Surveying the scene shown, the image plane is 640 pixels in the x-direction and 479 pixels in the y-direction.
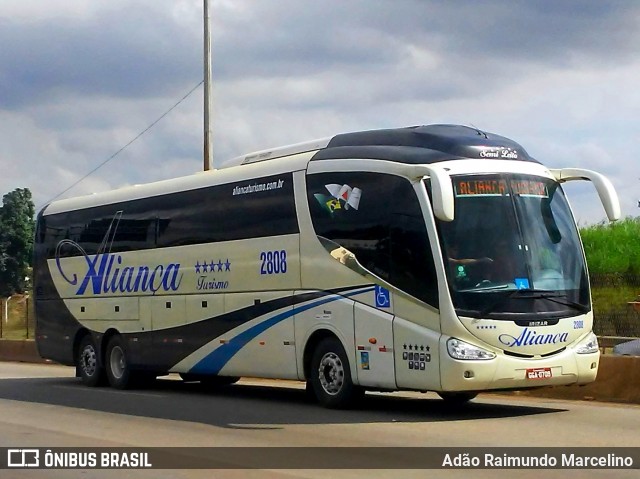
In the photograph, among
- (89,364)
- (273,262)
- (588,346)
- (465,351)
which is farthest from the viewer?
(89,364)

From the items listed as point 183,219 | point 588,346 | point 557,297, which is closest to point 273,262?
point 183,219

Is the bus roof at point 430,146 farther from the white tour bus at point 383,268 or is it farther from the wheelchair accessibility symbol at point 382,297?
the wheelchair accessibility symbol at point 382,297

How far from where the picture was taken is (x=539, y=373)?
43.8 ft

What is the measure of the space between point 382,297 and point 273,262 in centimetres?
257

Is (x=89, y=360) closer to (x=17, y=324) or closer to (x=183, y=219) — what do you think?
(x=183, y=219)

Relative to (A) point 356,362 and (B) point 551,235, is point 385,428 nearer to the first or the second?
(A) point 356,362

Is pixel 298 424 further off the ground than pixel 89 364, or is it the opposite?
pixel 89 364

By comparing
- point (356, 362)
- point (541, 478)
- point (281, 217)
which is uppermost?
point (281, 217)

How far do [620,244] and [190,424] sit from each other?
31.7 meters

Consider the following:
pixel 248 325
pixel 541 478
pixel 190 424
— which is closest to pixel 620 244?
pixel 248 325

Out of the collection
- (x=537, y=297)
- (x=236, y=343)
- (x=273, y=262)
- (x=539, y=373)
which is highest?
(x=273, y=262)

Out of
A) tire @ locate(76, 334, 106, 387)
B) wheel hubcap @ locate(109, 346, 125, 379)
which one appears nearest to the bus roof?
wheel hubcap @ locate(109, 346, 125, 379)

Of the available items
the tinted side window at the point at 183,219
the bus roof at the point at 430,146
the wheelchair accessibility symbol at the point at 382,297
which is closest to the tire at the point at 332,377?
the wheelchair accessibility symbol at the point at 382,297

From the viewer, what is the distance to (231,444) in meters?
11.7
